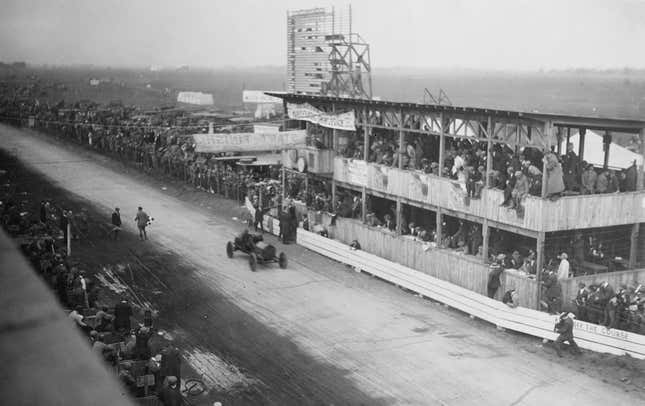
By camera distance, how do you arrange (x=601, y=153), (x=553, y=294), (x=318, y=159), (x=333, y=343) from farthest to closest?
(x=601, y=153) < (x=318, y=159) < (x=553, y=294) < (x=333, y=343)

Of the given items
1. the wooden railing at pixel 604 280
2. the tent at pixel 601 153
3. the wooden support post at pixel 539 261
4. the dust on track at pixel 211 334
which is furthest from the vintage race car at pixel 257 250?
the tent at pixel 601 153

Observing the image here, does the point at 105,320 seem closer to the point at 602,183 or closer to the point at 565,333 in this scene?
the point at 565,333

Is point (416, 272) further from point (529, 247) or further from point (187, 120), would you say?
point (187, 120)

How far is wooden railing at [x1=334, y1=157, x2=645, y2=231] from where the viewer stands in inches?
787

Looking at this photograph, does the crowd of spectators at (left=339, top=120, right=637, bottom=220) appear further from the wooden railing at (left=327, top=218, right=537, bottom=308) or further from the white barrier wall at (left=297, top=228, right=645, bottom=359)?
the white barrier wall at (left=297, top=228, right=645, bottom=359)

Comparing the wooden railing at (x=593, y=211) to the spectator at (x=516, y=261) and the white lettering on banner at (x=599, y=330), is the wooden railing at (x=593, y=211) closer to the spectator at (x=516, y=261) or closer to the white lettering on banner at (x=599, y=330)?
the spectator at (x=516, y=261)

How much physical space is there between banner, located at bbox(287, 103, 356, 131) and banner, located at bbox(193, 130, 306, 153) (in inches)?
34.4

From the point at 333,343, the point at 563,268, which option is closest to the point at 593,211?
the point at 563,268

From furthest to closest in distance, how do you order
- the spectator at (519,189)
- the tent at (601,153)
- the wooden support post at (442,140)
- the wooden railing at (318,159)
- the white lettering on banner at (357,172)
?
the tent at (601,153), the wooden railing at (318,159), the white lettering on banner at (357,172), the wooden support post at (442,140), the spectator at (519,189)

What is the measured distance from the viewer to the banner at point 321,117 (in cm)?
2852

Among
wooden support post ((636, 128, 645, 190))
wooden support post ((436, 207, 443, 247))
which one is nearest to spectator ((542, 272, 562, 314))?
wooden support post ((636, 128, 645, 190))

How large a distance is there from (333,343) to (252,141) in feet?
50.1

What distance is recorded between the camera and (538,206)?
19891 millimetres

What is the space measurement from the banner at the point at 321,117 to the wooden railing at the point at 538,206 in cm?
420
